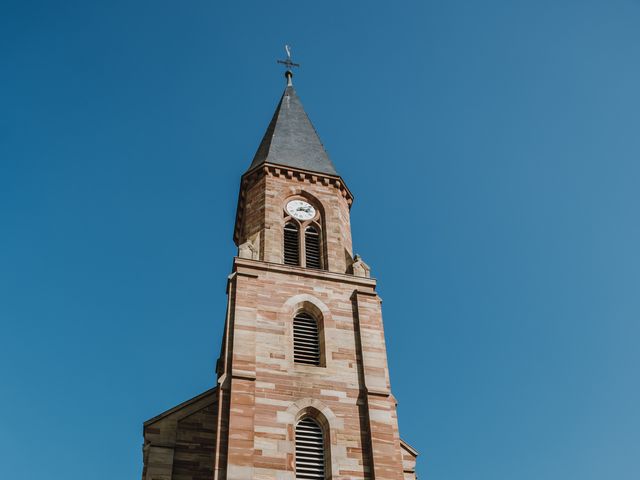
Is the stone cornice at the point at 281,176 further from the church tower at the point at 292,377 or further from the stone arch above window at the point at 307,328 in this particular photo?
the stone arch above window at the point at 307,328

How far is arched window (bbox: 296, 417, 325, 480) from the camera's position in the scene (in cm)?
1820

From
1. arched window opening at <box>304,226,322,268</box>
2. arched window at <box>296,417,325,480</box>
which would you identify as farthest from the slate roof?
arched window at <box>296,417,325,480</box>

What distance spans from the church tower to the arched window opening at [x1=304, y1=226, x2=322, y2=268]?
0.04 m

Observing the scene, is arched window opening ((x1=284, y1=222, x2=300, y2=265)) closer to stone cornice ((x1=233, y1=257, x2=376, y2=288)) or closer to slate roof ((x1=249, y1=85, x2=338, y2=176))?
stone cornice ((x1=233, y1=257, x2=376, y2=288))

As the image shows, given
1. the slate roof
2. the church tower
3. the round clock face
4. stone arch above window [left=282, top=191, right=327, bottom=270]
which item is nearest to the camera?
the church tower

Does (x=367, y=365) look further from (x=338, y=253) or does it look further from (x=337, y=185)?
(x=337, y=185)

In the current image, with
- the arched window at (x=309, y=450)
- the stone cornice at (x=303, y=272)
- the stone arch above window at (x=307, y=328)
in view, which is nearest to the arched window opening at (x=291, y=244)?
the stone cornice at (x=303, y=272)

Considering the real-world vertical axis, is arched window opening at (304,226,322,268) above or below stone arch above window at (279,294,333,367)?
above

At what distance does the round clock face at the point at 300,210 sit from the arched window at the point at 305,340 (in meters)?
4.82

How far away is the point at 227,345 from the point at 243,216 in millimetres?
7808

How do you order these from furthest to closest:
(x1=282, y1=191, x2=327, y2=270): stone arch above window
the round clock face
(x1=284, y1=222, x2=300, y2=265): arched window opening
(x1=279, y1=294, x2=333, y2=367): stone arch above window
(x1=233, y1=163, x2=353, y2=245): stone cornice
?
(x1=233, y1=163, x2=353, y2=245): stone cornice < the round clock face < (x1=282, y1=191, x2=327, y2=270): stone arch above window < (x1=284, y1=222, x2=300, y2=265): arched window opening < (x1=279, y1=294, x2=333, y2=367): stone arch above window

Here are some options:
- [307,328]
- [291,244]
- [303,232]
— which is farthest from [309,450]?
[303,232]

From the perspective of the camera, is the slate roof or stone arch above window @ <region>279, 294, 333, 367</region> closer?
stone arch above window @ <region>279, 294, 333, 367</region>

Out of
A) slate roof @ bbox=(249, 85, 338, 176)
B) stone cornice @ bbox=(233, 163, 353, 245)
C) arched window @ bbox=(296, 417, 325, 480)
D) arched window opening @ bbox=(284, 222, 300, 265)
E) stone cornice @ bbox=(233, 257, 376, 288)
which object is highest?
slate roof @ bbox=(249, 85, 338, 176)
